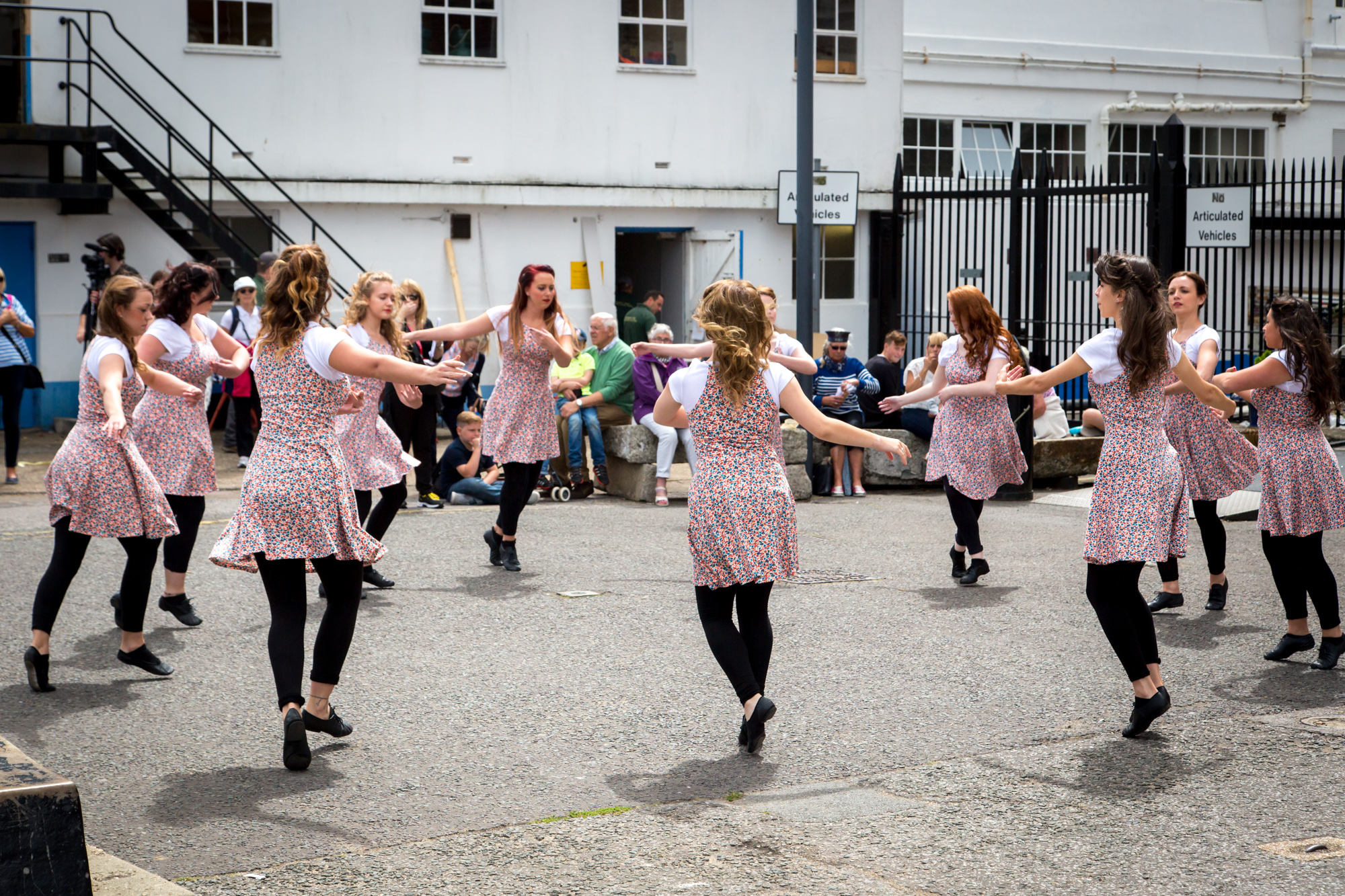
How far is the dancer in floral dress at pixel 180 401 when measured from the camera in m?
6.73

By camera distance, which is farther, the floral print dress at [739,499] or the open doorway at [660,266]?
the open doorway at [660,266]

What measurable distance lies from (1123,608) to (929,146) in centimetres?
1788

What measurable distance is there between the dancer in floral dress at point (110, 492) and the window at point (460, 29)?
12239 millimetres

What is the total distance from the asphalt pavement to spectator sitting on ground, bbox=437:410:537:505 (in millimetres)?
3270

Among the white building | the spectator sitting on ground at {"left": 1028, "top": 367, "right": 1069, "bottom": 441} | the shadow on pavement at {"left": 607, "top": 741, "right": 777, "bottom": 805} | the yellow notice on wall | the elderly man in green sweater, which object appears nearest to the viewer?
the shadow on pavement at {"left": 607, "top": 741, "right": 777, "bottom": 805}

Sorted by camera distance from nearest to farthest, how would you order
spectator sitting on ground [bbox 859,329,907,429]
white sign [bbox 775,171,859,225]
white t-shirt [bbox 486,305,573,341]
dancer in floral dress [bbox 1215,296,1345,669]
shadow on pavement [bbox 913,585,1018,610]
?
dancer in floral dress [bbox 1215,296,1345,669] → shadow on pavement [bbox 913,585,1018,610] → white t-shirt [bbox 486,305,573,341] → white sign [bbox 775,171,859,225] → spectator sitting on ground [bbox 859,329,907,429]

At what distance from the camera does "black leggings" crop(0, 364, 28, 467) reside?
40.2ft

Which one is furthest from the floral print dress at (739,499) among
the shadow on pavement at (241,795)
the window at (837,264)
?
the window at (837,264)

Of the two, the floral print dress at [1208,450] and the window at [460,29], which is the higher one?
the window at [460,29]

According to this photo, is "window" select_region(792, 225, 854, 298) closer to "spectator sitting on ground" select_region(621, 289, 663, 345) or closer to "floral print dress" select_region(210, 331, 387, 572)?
"spectator sitting on ground" select_region(621, 289, 663, 345)

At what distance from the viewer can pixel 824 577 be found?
28.6 feet

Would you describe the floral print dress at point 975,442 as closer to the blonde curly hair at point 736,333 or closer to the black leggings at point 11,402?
the blonde curly hair at point 736,333

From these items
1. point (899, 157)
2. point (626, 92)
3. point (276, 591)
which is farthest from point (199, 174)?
point (276, 591)

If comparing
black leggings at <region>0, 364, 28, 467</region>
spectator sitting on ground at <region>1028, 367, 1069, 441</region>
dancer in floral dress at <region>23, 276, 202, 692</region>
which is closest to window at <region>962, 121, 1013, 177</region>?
spectator sitting on ground at <region>1028, 367, 1069, 441</region>
